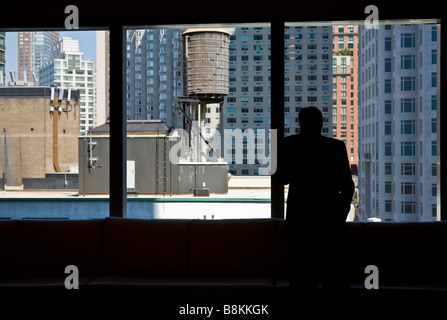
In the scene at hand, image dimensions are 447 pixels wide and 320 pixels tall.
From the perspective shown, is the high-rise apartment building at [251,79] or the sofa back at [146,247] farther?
the high-rise apartment building at [251,79]

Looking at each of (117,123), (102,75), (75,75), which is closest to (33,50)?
(75,75)

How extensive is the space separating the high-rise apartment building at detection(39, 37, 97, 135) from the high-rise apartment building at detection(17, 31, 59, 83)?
57 mm

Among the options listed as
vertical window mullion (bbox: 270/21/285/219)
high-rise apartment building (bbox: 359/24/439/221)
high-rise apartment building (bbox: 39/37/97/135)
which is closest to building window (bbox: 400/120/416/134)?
high-rise apartment building (bbox: 359/24/439/221)

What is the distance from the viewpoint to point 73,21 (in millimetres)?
3721

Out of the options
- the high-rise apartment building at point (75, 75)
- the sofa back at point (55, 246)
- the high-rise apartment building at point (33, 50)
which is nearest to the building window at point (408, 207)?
the sofa back at point (55, 246)

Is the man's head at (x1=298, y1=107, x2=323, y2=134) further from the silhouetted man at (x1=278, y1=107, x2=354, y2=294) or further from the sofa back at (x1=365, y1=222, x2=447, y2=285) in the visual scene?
the sofa back at (x1=365, y1=222, x2=447, y2=285)

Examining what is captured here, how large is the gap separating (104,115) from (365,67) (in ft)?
7.16

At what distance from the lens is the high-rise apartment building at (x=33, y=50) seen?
13.2 feet

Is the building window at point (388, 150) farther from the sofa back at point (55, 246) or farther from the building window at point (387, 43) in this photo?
the sofa back at point (55, 246)

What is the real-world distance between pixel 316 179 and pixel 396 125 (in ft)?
6.15

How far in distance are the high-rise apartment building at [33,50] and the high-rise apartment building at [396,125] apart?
2586 mm

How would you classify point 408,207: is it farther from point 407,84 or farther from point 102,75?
point 102,75
